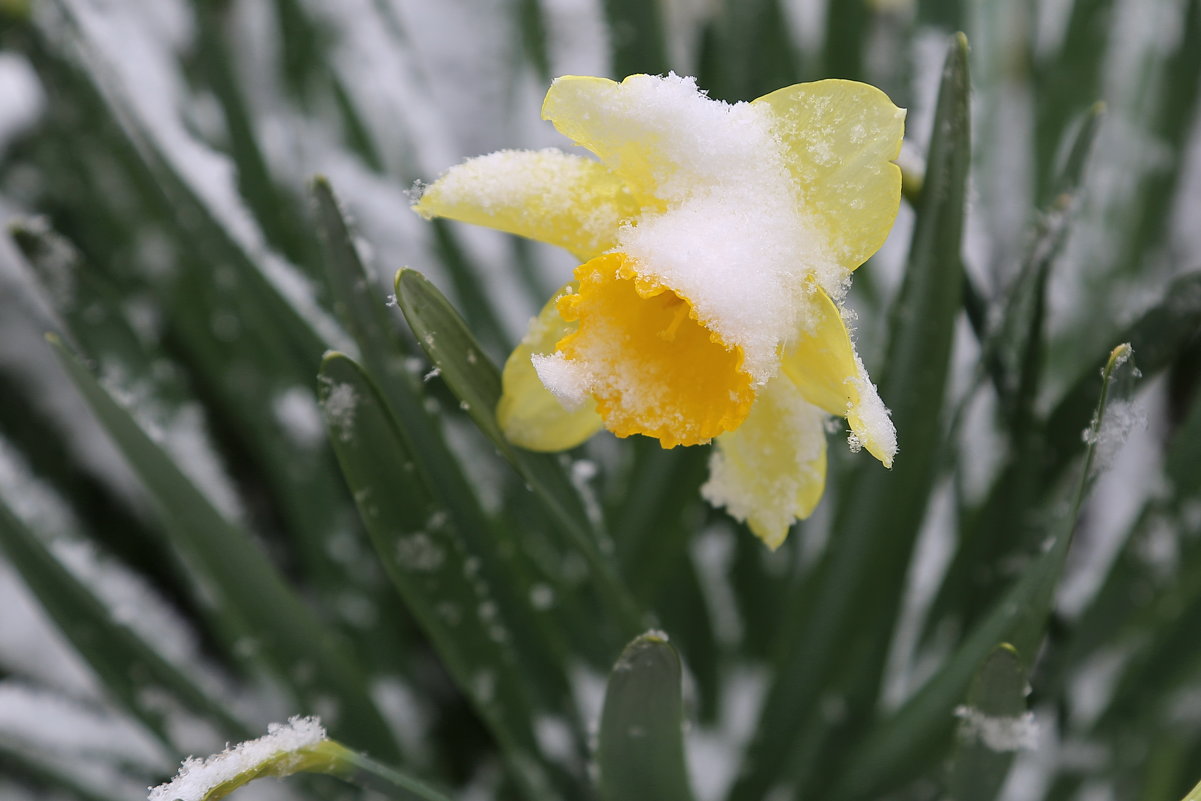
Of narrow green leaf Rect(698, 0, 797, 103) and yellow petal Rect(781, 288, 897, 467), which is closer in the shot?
yellow petal Rect(781, 288, 897, 467)

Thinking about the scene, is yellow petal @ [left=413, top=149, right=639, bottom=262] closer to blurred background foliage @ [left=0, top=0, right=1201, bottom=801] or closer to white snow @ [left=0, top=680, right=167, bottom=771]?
blurred background foliage @ [left=0, top=0, right=1201, bottom=801]

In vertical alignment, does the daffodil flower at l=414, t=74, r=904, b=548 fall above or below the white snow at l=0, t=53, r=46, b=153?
below

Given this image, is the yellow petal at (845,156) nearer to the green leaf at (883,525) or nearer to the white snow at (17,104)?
the green leaf at (883,525)

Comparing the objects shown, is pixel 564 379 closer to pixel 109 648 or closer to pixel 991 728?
pixel 991 728

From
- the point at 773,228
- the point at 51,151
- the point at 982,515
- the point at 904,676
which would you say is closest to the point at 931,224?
the point at 773,228

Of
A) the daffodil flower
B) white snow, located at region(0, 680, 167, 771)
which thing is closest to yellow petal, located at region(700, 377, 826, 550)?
the daffodil flower

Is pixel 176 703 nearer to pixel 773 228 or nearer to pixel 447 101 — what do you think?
pixel 773 228
